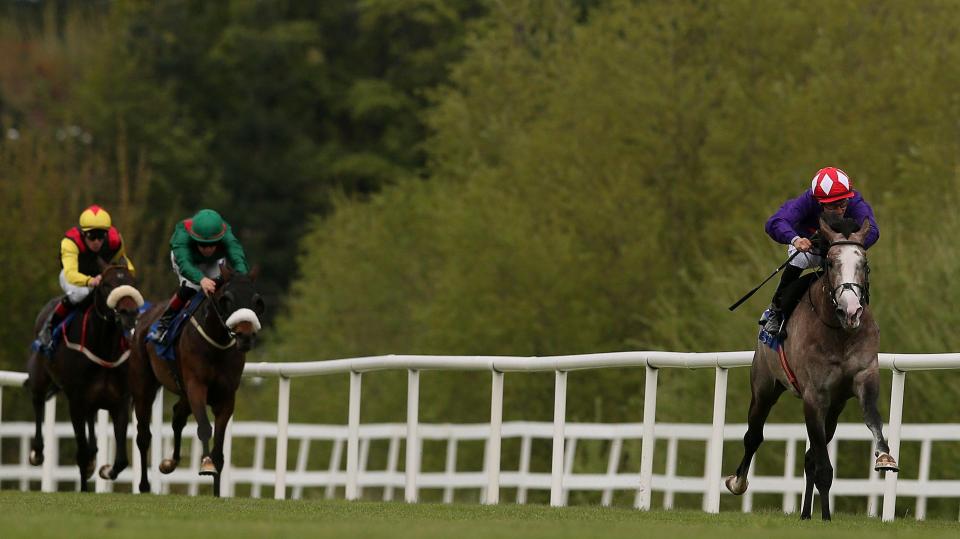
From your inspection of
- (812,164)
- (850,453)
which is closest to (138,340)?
(850,453)

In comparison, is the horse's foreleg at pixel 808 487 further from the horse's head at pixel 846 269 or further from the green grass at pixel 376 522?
the horse's head at pixel 846 269

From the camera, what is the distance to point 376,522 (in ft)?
34.8

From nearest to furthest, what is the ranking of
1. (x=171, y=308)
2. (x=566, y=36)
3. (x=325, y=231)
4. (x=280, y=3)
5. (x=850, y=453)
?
(x=171, y=308) → (x=850, y=453) → (x=566, y=36) → (x=325, y=231) → (x=280, y=3)

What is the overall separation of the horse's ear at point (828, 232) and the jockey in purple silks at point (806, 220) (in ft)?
0.86

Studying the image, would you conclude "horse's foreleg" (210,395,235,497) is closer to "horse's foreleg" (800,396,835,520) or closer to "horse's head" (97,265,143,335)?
"horse's head" (97,265,143,335)

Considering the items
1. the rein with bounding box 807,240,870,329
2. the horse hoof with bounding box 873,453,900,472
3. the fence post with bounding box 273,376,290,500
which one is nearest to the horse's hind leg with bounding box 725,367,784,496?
the rein with bounding box 807,240,870,329

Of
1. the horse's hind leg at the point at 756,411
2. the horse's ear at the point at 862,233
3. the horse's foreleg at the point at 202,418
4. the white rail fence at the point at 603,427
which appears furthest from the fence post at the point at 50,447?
the horse's ear at the point at 862,233

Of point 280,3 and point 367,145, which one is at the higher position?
point 280,3

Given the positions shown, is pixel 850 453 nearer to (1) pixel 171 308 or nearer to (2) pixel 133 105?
(1) pixel 171 308

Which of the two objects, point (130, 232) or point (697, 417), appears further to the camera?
point (130, 232)

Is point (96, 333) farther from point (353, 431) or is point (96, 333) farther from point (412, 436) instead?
point (412, 436)

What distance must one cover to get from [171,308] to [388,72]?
129 feet

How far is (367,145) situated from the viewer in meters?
54.9

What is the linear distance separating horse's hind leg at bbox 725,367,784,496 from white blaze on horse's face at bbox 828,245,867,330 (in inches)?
57.4
